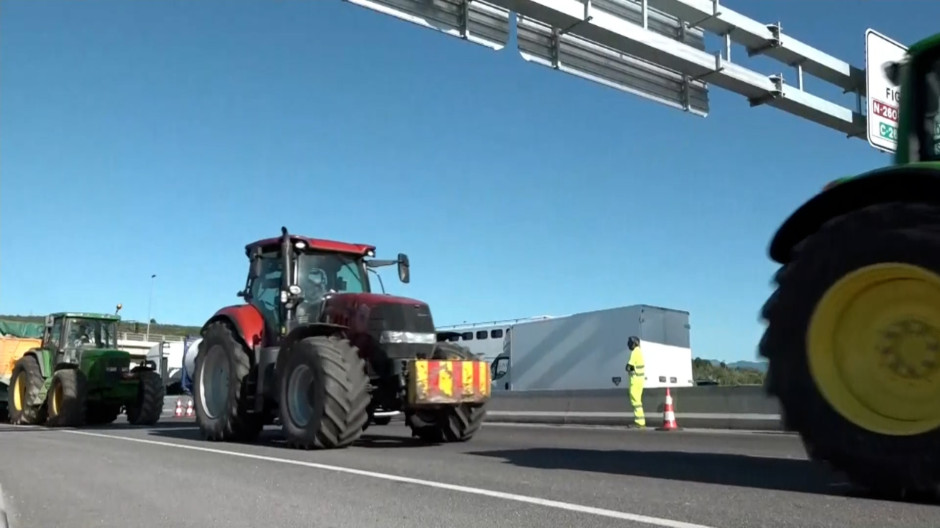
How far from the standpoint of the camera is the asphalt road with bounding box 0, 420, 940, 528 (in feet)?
15.8

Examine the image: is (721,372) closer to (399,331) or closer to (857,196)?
(399,331)

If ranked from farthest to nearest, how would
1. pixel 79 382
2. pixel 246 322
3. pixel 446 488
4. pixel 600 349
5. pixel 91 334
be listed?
pixel 600 349, pixel 91 334, pixel 79 382, pixel 246 322, pixel 446 488

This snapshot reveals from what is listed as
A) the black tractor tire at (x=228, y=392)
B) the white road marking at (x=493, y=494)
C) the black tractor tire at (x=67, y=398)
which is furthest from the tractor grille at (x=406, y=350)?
the black tractor tire at (x=67, y=398)

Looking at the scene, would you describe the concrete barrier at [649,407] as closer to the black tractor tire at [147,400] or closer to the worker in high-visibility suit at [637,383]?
the worker in high-visibility suit at [637,383]

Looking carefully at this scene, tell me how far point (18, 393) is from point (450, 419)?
41.7 feet

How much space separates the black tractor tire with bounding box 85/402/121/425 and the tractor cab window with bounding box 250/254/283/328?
8.09 meters

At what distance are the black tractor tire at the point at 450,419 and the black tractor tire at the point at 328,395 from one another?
1294 mm

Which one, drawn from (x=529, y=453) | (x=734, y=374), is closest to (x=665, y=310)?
(x=529, y=453)

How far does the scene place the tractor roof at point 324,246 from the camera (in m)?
11.4

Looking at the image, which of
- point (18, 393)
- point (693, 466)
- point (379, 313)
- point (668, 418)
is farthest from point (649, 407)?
point (18, 393)

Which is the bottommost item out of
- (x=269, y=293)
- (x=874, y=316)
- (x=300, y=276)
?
(x=874, y=316)

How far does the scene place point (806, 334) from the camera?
17.4 feet

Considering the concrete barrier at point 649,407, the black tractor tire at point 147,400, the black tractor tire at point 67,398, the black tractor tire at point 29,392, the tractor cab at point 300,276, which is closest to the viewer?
the tractor cab at point 300,276

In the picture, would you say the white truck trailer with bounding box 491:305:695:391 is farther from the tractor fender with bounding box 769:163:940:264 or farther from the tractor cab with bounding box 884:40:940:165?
the tractor cab with bounding box 884:40:940:165
